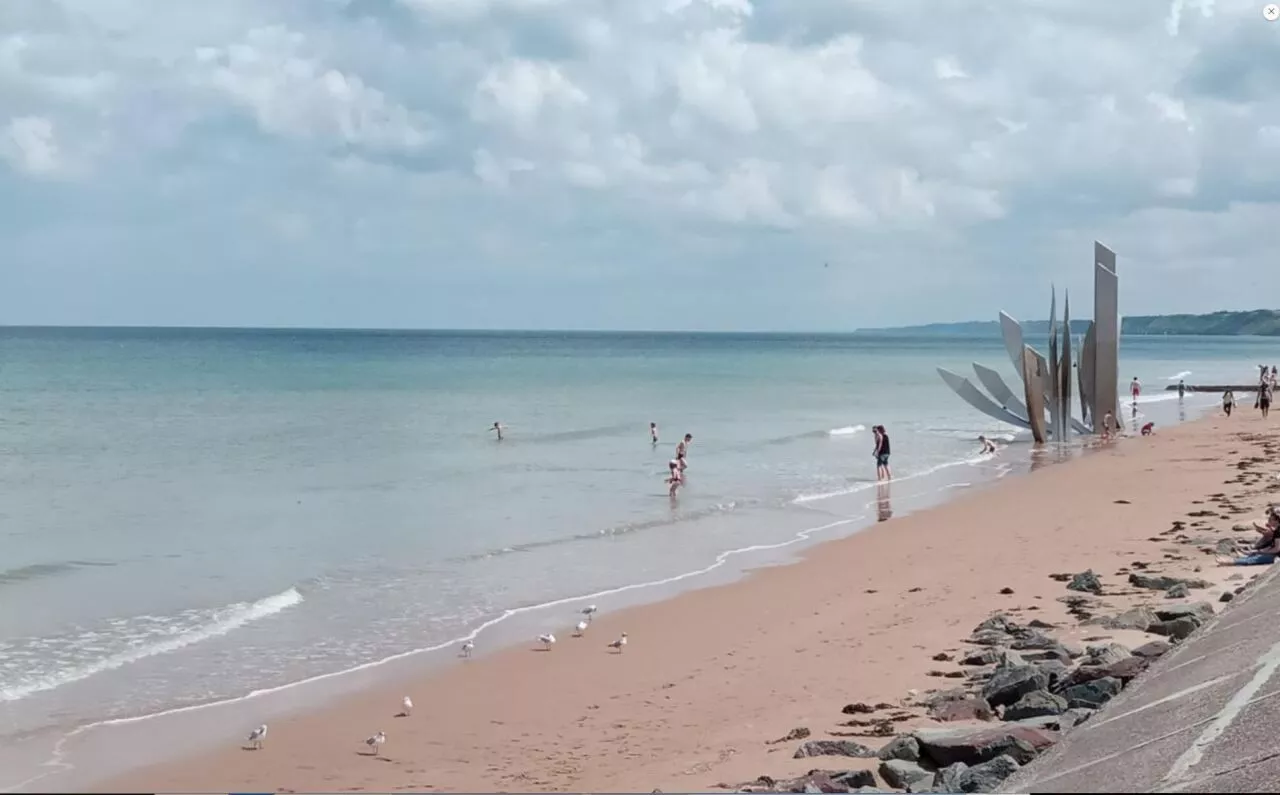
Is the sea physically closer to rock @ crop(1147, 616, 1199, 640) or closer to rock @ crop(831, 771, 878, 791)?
rock @ crop(831, 771, 878, 791)

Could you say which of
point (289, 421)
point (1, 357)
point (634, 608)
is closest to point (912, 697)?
point (634, 608)

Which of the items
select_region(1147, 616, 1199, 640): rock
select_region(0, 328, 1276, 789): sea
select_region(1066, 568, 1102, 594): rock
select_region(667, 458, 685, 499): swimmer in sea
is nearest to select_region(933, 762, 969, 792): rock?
select_region(1147, 616, 1199, 640): rock

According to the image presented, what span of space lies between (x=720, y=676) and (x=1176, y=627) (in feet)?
10.7

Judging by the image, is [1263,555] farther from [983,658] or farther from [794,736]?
[794,736]

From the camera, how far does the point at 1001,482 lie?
2256cm

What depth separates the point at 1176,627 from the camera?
8.09 metres

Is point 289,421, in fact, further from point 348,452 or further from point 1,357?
point 1,357

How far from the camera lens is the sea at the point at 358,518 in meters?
10.6

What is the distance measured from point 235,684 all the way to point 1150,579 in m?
7.72

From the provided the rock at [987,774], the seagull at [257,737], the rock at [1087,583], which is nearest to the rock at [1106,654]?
the rock at [987,774]

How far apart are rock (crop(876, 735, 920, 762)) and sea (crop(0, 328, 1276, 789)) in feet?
16.4

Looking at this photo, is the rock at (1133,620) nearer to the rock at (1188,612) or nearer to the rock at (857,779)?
the rock at (1188,612)

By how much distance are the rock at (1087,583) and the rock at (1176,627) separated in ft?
7.34

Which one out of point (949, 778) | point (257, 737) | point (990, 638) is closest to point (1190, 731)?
point (949, 778)
